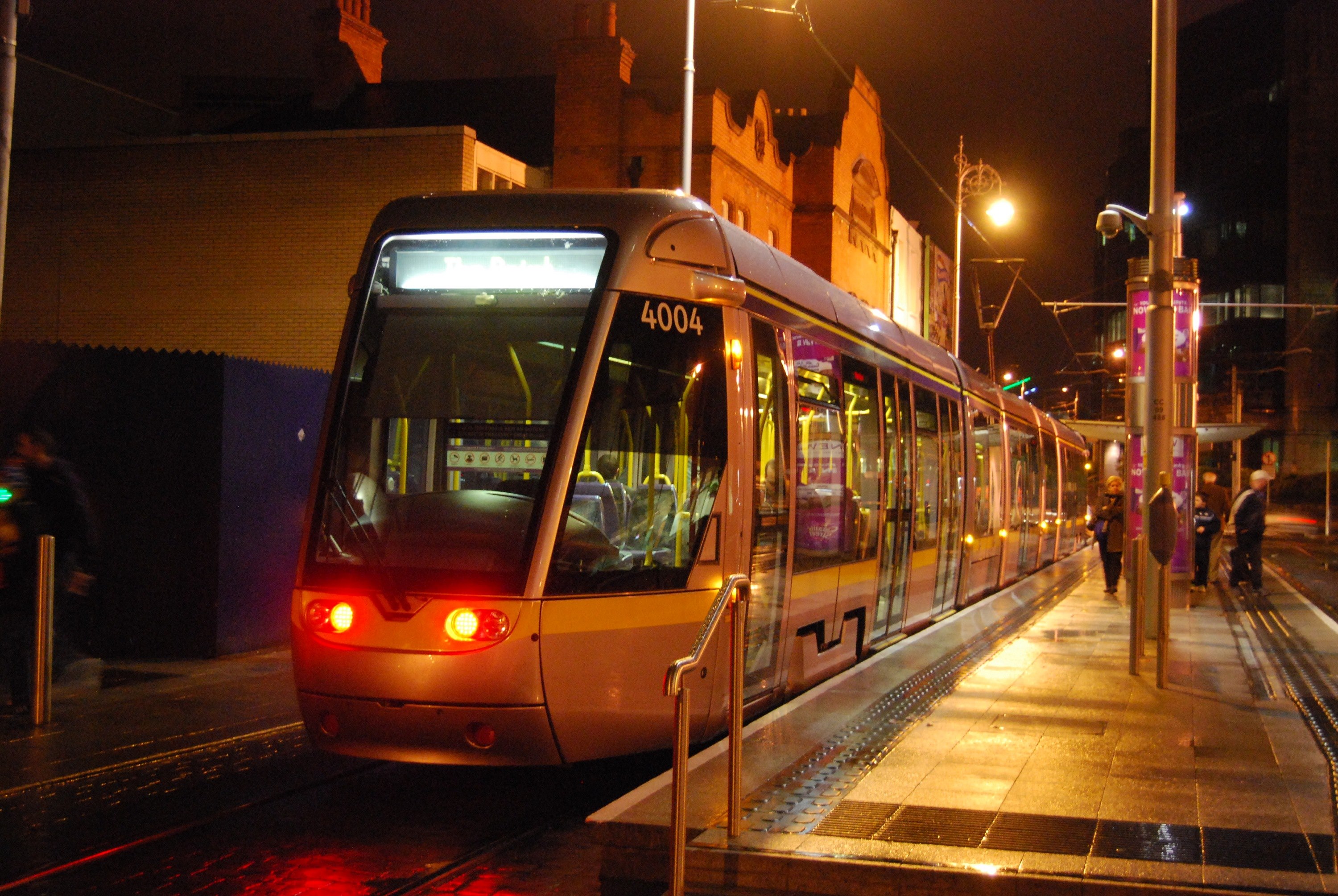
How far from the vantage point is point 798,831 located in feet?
17.6

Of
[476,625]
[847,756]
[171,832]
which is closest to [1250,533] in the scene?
[847,756]

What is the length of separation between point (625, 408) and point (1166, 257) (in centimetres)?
705

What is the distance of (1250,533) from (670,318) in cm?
1450

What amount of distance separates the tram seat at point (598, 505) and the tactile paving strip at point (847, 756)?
1515mm

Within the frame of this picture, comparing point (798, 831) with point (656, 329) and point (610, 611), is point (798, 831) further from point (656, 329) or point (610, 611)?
point (656, 329)

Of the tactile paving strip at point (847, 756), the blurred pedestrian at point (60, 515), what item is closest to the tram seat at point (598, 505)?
the tactile paving strip at point (847, 756)

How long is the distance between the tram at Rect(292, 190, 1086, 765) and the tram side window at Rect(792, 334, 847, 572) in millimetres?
569

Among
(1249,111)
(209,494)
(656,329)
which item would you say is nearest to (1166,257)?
(656,329)

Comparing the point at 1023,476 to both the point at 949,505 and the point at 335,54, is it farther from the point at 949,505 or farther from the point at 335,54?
the point at 335,54

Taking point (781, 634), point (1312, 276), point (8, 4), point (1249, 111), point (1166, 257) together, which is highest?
point (1249, 111)

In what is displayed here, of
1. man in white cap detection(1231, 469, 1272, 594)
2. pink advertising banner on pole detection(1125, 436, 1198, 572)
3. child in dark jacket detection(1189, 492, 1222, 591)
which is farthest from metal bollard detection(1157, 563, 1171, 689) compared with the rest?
child in dark jacket detection(1189, 492, 1222, 591)

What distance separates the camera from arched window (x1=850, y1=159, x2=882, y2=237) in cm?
3556

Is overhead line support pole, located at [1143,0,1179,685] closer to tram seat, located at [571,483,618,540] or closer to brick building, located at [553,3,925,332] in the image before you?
tram seat, located at [571,483,618,540]

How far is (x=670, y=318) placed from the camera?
690cm
